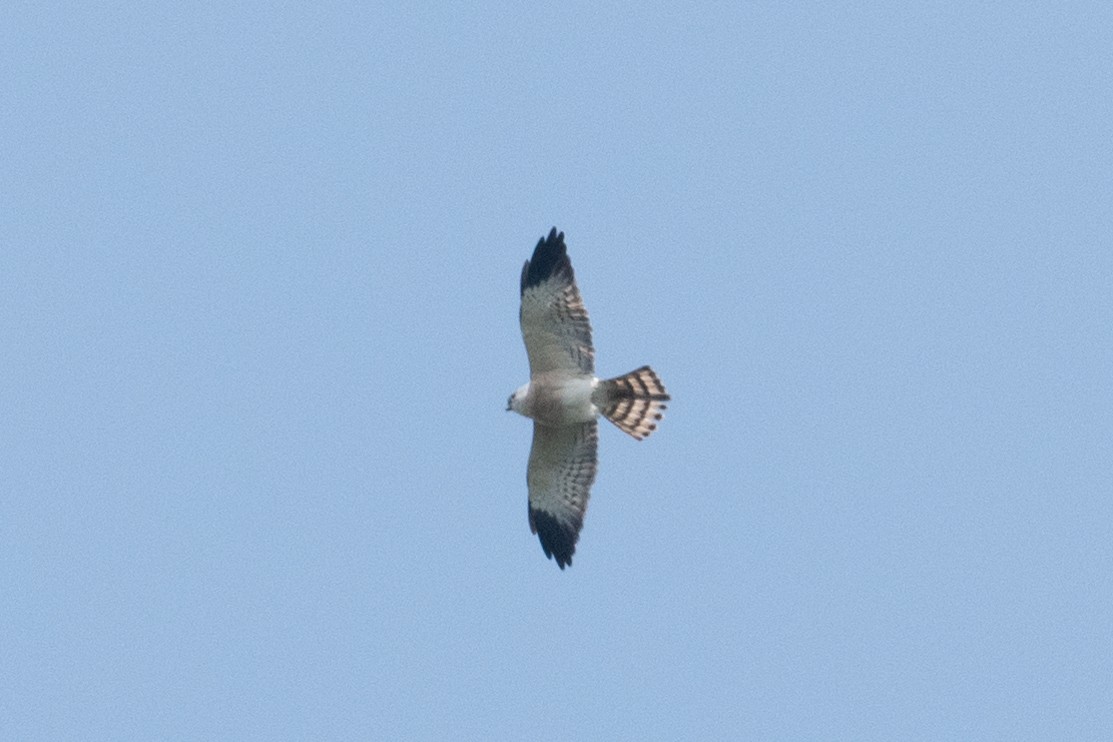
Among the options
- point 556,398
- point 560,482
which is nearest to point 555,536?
point 560,482

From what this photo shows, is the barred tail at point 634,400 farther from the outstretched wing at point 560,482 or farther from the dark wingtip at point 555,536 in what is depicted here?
the dark wingtip at point 555,536

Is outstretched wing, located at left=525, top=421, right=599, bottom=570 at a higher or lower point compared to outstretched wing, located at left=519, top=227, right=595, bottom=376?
lower

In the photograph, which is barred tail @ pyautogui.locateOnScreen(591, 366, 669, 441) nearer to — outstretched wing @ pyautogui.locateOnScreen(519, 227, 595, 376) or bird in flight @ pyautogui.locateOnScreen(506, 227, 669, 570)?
bird in flight @ pyautogui.locateOnScreen(506, 227, 669, 570)

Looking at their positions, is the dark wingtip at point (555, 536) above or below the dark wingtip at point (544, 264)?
below

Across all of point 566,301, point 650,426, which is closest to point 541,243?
point 566,301

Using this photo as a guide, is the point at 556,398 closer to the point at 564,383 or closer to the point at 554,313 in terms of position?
the point at 564,383

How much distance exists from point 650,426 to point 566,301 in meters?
1.07

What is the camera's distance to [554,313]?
14969 mm

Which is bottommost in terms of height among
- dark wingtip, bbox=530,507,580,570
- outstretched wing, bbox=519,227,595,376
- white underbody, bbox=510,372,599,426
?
dark wingtip, bbox=530,507,580,570

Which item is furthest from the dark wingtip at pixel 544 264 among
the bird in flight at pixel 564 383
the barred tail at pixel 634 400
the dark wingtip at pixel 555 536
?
the dark wingtip at pixel 555 536

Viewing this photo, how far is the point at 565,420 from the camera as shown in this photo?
15.3 m

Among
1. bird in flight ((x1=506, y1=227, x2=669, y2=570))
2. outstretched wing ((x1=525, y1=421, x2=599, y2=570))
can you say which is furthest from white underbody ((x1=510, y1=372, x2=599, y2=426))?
outstretched wing ((x1=525, y1=421, x2=599, y2=570))

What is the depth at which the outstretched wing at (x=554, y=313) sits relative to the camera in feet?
48.9

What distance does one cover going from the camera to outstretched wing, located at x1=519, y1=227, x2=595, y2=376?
48.9 feet
